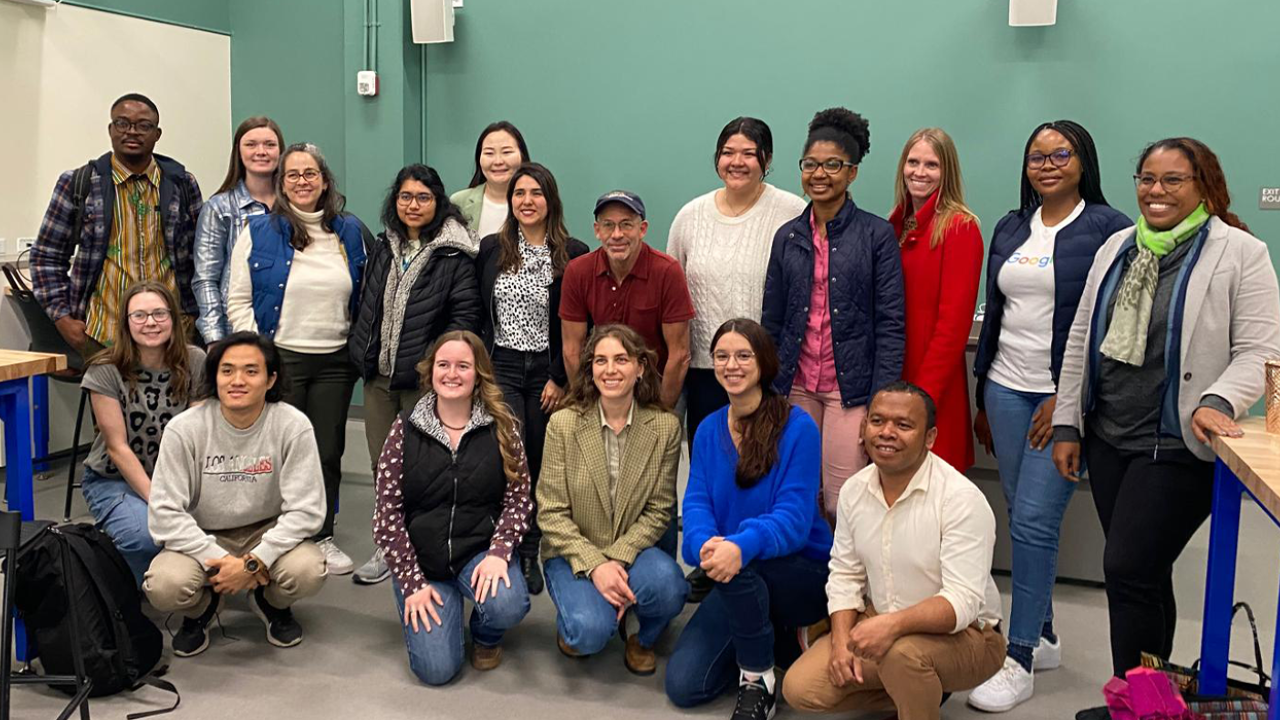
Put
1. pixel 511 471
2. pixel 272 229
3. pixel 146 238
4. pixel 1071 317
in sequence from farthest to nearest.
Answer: pixel 146 238 → pixel 272 229 → pixel 511 471 → pixel 1071 317

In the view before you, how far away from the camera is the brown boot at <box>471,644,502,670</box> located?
3.00 m

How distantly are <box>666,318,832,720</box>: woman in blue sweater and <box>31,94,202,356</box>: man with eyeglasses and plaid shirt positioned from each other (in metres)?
2.13

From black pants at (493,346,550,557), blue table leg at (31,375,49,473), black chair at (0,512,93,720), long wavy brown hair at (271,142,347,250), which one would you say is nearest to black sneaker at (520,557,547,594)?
black pants at (493,346,550,557)

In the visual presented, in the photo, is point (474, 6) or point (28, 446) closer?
point (28, 446)

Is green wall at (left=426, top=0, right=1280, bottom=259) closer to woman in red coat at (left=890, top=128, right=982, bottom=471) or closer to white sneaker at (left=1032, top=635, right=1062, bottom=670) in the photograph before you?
woman in red coat at (left=890, top=128, right=982, bottom=471)

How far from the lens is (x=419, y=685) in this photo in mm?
2910

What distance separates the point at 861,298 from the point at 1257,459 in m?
1.11

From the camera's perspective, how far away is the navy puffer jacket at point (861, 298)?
2932mm

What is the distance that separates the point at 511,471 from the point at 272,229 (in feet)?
3.98

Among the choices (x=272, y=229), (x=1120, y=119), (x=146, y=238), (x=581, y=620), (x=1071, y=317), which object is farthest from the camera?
(x=1120, y=119)

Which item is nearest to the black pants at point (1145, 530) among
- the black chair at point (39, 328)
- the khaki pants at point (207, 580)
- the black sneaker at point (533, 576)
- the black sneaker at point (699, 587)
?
the black sneaker at point (699, 587)

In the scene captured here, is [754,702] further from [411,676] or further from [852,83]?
[852,83]

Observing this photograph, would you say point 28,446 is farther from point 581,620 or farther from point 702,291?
point 702,291

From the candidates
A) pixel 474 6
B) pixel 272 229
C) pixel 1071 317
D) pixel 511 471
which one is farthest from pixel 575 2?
pixel 1071 317
